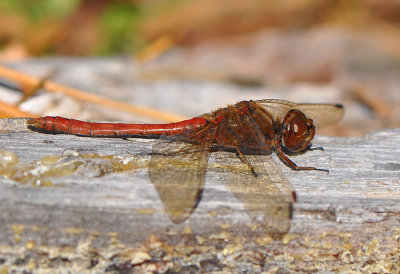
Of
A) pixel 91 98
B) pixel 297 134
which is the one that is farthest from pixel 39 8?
pixel 297 134

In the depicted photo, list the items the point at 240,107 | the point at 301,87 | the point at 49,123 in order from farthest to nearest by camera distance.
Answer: the point at 301,87, the point at 240,107, the point at 49,123

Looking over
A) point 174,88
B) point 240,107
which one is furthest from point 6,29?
point 240,107

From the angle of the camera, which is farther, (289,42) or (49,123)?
(289,42)

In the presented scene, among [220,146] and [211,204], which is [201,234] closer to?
[211,204]

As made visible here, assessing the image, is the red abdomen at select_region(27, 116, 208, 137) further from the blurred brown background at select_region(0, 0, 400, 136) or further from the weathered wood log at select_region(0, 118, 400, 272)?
the blurred brown background at select_region(0, 0, 400, 136)

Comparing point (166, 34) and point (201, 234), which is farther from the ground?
point (166, 34)

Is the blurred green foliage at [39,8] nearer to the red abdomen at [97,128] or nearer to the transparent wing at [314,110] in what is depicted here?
the red abdomen at [97,128]

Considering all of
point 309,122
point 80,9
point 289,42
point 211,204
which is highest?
point 80,9
